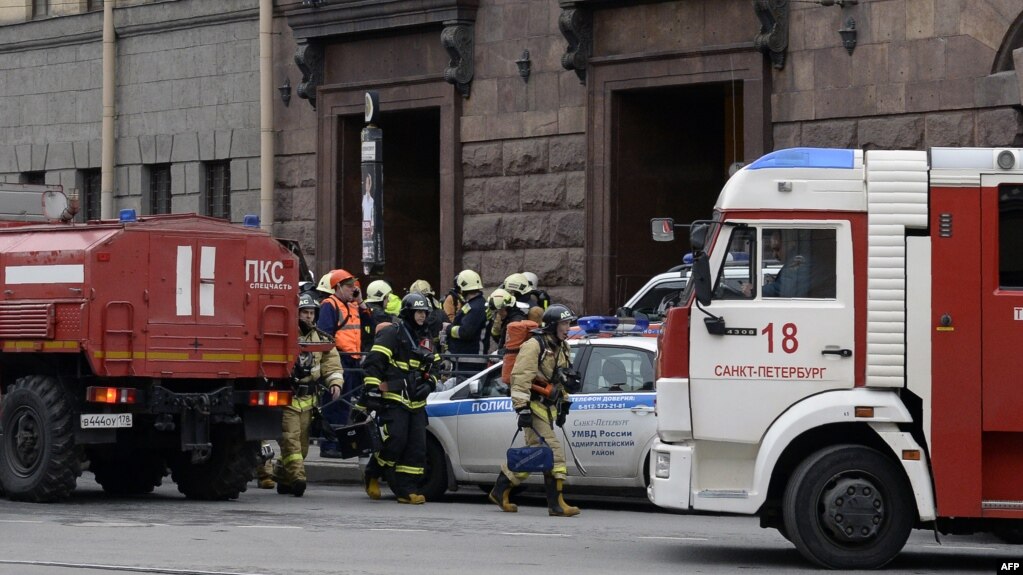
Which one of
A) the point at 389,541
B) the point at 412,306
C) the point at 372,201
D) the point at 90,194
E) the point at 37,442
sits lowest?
the point at 389,541

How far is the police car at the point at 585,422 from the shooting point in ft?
50.3

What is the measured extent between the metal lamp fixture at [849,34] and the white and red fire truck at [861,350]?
9.89m

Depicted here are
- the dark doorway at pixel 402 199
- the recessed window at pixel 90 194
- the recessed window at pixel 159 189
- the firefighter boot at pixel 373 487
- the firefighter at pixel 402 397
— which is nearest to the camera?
the firefighter at pixel 402 397

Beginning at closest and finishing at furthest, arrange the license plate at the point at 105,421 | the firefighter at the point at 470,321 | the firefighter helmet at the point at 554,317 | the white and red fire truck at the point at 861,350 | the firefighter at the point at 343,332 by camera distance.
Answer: the white and red fire truck at the point at 861,350
the firefighter helmet at the point at 554,317
the license plate at the point at 105,421
the firefighter at the point at 343,332
the firefighter at the point at 470,321

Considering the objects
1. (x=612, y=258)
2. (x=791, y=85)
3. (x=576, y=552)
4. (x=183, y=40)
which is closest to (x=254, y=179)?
(x=183, y=40)

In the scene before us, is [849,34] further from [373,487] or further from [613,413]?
[373,487]

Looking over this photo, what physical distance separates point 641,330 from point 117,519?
470 cm

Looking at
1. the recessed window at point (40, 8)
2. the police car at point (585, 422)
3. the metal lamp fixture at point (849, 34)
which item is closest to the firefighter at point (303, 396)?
the police car at point (585, 422)

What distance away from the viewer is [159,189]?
3092cm

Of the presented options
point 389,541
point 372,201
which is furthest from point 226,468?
point 372,201

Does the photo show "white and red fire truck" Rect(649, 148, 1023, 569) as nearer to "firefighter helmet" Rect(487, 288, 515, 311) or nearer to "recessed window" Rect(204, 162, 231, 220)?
"firefighter helmet" Rect(487, 288, 515, 311)

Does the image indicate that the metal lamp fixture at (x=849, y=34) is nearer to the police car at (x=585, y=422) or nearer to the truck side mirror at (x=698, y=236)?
the police car at (x=585, y=422)

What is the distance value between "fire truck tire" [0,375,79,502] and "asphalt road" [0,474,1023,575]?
19cm

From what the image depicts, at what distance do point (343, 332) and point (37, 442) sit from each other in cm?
442
